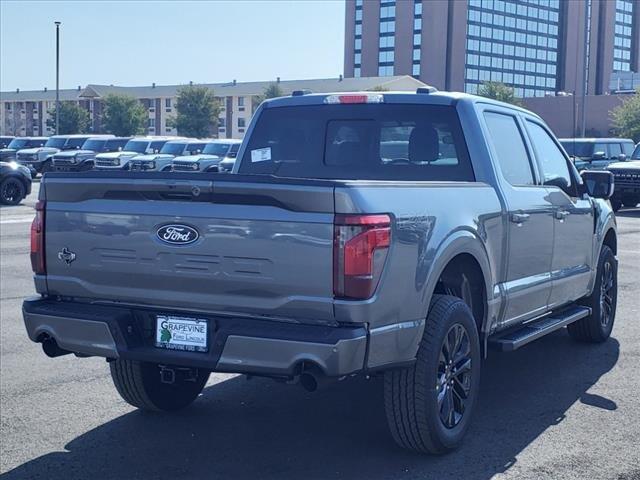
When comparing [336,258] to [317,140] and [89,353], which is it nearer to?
[89,353]

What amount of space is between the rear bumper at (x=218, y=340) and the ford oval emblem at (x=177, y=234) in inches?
15.3

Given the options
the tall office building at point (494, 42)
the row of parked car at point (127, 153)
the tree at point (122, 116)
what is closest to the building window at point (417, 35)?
the tall office building at point (494, 42)

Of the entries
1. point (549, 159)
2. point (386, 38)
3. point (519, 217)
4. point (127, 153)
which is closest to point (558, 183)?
point (549, 159)

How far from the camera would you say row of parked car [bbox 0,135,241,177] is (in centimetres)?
3400

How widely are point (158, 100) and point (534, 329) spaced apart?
115m

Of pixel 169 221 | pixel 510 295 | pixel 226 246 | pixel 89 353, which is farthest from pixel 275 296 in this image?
pixel 510 295

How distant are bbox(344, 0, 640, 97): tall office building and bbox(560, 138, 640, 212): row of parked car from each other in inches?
3552

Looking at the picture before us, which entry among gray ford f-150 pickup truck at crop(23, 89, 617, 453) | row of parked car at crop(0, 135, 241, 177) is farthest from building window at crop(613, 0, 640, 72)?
gray ford f-150 pickup truck at crop(23, 89, 617, 453)

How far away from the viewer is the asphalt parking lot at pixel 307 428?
5.20m

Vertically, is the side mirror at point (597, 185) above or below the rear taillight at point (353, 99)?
below

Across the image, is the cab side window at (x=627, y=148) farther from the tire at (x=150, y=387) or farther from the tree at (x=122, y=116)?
the tree at (x=122, y=116)

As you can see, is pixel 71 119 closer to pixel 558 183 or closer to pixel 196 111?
pixel 196 111

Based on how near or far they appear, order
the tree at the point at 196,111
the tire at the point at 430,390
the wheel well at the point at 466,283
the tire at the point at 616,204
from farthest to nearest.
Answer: the tree at the point at 196,111
the tire at the point at 616,204
the wheel well at the point at 466,283
the tire at the point at 430,390

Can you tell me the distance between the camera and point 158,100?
118 metres
